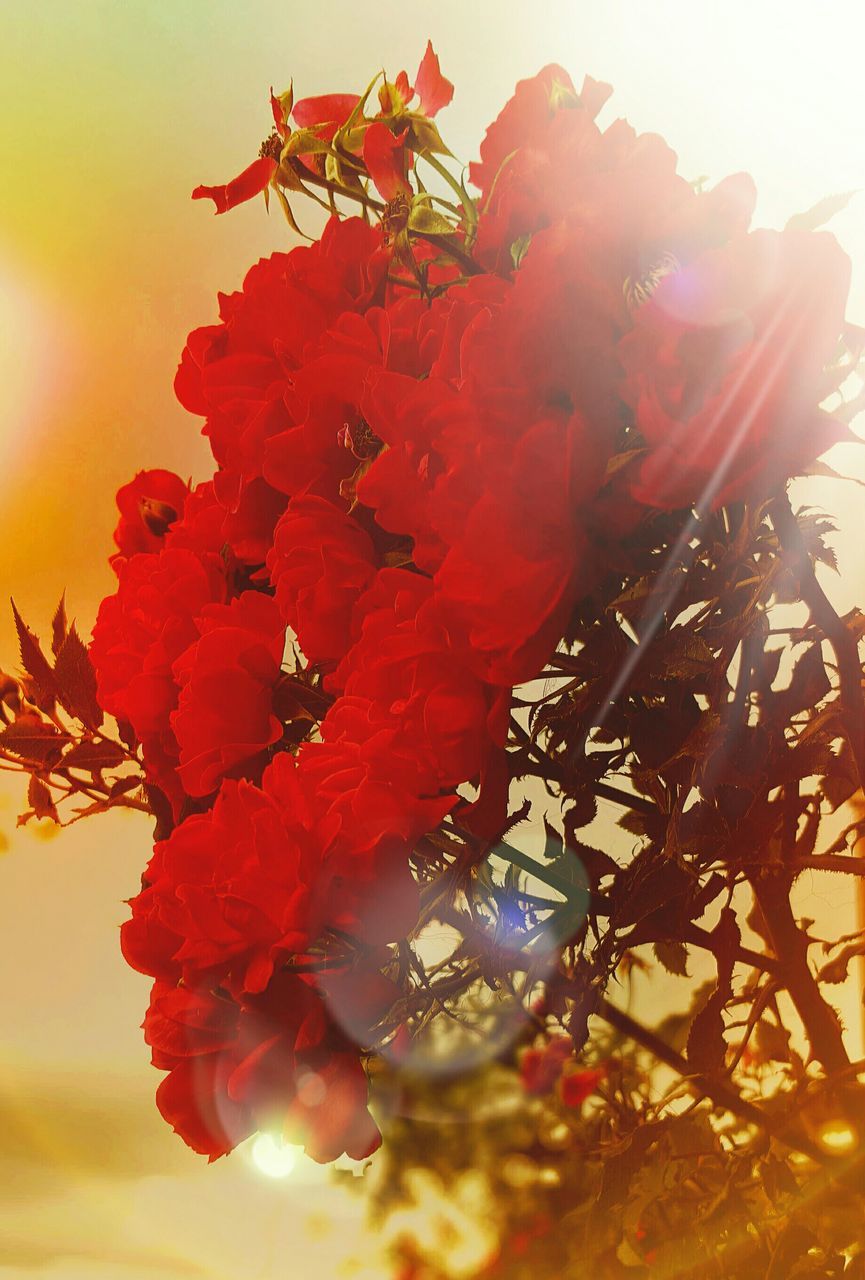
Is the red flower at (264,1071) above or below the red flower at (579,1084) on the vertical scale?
above

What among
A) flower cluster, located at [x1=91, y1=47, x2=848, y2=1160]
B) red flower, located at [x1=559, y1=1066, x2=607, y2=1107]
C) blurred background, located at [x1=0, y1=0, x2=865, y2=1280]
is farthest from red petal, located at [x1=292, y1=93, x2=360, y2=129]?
red flower, located at [x1=559, y1=1066, x2=607, y2=1107]

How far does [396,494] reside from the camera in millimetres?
247

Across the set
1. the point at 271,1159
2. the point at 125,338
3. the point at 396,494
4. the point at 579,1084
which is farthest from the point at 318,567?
the point at 125,338

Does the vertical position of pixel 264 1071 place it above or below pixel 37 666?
below

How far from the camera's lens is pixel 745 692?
0.88 feet

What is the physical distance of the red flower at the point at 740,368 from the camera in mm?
216

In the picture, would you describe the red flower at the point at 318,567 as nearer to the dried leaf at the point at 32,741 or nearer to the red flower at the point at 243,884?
the red flower at the point at 243,884

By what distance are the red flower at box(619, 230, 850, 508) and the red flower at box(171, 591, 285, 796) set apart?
0.12 meters

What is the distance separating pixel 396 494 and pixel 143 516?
0.17m

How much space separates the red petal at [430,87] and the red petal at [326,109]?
0.07 ft

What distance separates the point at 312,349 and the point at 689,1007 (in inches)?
11.1

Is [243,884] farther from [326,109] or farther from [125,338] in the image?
[125,338]

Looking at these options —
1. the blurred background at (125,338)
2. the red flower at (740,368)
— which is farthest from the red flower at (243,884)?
the blurred background at (125,338)

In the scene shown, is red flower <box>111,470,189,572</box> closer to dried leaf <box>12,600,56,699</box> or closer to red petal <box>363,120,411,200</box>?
dried leaf <box>12,600,56,699</box>
